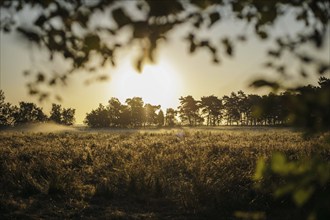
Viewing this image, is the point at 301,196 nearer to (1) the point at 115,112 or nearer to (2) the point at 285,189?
(2) the point at 285,189

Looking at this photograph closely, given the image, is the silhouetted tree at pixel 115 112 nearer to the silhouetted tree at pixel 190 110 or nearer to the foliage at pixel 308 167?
the silhouetted tree at pixel 190 110

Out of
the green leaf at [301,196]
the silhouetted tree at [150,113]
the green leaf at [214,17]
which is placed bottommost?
the green leaf at [301,196]

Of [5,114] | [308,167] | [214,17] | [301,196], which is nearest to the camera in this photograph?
[301,196]

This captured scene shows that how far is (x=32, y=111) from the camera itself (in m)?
107

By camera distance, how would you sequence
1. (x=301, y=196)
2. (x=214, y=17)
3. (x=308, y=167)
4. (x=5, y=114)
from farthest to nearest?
(x=5, y=114) → (x=214, y=17) → (x=308, y=167) → (x=301, y=196)

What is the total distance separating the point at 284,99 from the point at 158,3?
3.07ft

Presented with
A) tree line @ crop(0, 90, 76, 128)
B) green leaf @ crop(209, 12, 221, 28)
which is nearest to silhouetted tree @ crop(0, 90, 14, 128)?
tree line @ crop(0, 90, 76, 128)

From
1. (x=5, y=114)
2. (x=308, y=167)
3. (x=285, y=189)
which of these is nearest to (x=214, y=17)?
(x=308, y=167)

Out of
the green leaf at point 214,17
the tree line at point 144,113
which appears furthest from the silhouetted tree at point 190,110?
the green leaf at point 214,17

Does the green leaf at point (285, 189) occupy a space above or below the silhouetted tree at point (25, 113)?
below

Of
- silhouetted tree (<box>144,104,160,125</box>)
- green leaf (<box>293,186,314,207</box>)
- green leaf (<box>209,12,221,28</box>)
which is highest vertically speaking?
silhouetted tree (<box>144,104,160,125</box>)

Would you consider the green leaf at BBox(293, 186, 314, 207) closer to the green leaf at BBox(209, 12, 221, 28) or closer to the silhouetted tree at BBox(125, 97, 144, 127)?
the green leaf at BBox(209, 12, 221, 28)

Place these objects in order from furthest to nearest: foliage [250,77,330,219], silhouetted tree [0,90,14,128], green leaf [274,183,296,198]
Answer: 1. silhouetted tree [0,90,14,128]
2. green leaf [274,183,296,198]
3. foliage [250,77,330,219]

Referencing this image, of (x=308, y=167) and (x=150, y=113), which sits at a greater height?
(x=150, y=113)
